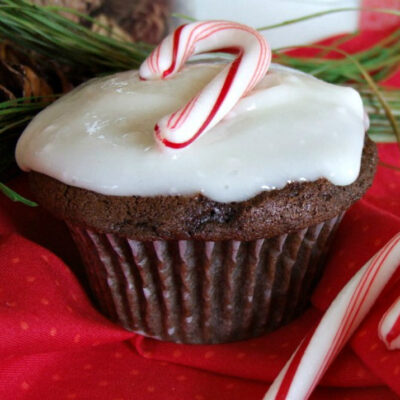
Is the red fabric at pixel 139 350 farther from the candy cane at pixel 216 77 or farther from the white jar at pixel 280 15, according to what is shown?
the white jar at pixel 280 15

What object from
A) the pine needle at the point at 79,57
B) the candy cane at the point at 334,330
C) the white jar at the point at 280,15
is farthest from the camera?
the white jar at the point at 280,15

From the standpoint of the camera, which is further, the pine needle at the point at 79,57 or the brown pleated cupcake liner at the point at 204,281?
the pine needle at the point at 79,57

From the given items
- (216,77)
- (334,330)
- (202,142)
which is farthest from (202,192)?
(334,330)

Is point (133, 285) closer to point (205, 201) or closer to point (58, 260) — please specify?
point (58, 260)

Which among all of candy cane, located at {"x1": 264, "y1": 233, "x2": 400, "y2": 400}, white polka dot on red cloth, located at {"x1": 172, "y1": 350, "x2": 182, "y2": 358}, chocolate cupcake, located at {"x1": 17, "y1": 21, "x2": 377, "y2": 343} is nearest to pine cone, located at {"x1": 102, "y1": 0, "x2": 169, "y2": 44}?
chocolate cupcake, located at {"x1": 17, "y1": 21, "x2": 377, "y2": 343}

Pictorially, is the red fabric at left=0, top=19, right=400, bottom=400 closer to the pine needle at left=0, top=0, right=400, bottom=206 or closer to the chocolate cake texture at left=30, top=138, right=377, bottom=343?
the chocolate cake texture at left=30, top=138, right=377, bottom=343

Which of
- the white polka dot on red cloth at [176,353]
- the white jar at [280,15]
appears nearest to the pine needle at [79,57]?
the white polka dot on red cloth at [176,353]
